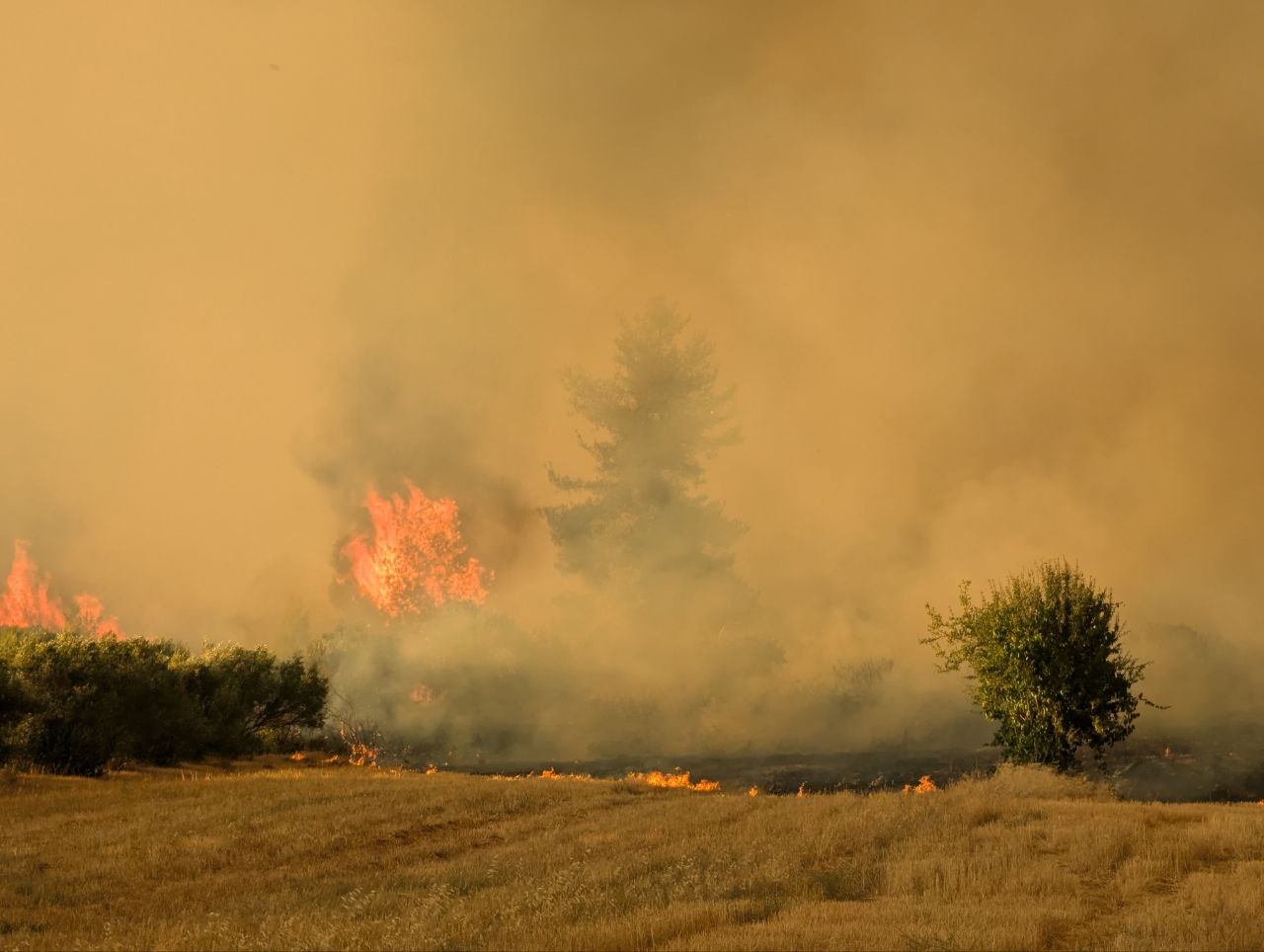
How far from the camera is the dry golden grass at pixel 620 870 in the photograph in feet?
42.3

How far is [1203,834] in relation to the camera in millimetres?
20594

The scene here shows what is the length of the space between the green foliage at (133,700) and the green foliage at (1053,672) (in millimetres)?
34172

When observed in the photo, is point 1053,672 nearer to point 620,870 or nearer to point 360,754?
point 620,870

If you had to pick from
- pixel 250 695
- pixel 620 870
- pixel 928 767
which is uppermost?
pixel 250 695

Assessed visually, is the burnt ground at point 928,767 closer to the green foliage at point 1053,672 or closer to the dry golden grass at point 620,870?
the green foliage at point 1053,672

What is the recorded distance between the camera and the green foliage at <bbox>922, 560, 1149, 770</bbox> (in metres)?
36.6

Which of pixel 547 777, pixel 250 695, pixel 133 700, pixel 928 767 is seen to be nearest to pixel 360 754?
pixel 250 695

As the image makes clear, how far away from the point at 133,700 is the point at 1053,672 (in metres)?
37.2

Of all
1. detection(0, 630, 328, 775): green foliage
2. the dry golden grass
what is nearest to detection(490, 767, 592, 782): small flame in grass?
detection(0, 630, 328, 775): green foliage

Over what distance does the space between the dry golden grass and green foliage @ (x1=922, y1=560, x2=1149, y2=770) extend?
15.2 feet

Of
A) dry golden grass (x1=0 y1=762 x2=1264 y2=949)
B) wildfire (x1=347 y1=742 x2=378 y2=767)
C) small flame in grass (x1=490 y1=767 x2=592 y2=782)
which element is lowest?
dry golden grass (x1=0 y1=762 x2=1264 y2=949)

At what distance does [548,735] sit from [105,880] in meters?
60.0

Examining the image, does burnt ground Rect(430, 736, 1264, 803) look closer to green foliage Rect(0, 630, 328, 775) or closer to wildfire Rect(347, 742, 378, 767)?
wildfire Rect(347, 742, 378, 767)

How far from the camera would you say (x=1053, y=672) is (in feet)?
121
